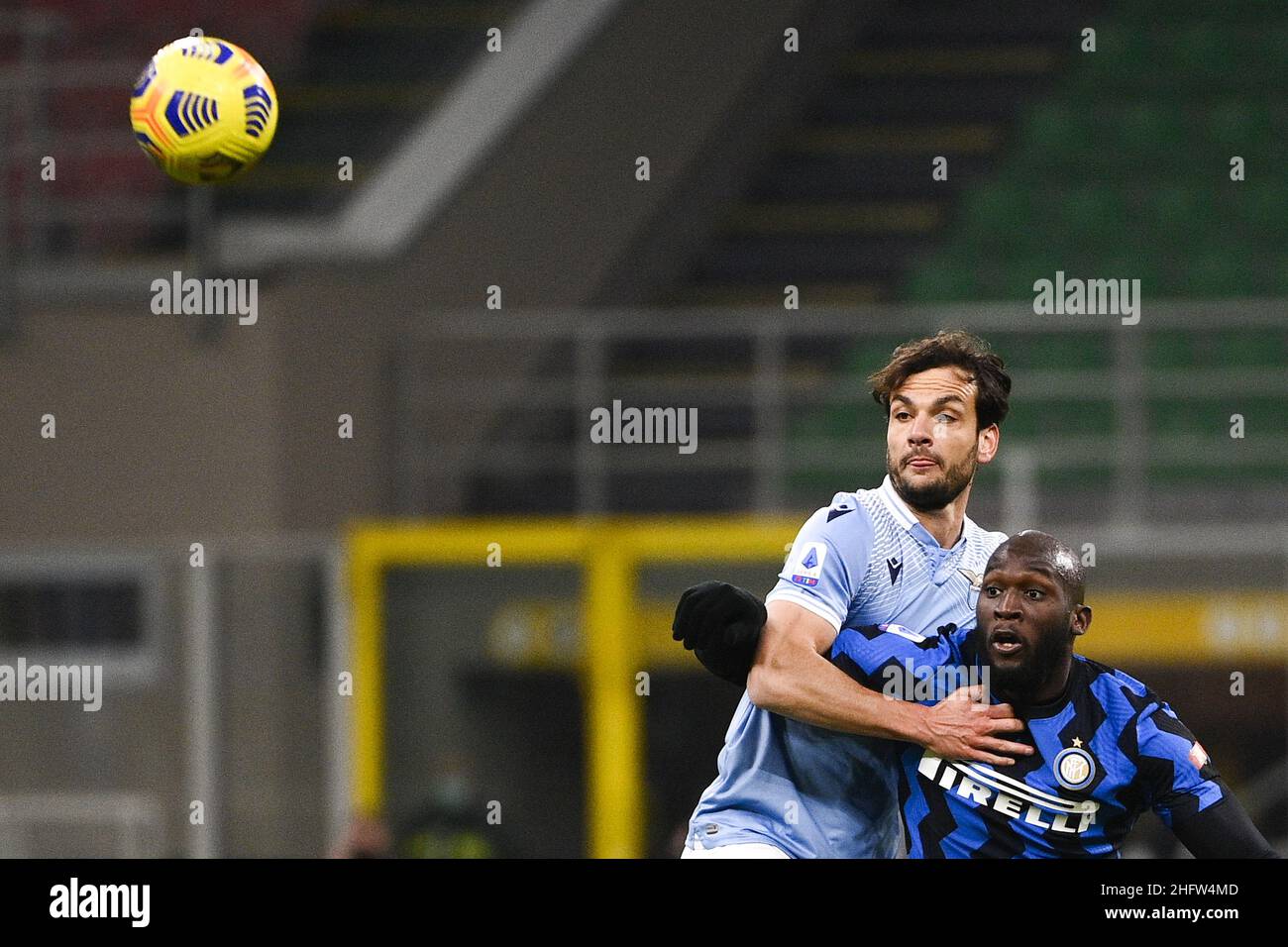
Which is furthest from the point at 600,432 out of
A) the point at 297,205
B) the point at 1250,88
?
the point at 1250,88

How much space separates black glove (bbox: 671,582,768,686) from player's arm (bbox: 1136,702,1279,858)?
1.76 ft

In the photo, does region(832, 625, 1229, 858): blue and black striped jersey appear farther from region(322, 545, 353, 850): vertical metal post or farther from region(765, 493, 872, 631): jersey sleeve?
region(322, 545, 353, 850): vertical metal post

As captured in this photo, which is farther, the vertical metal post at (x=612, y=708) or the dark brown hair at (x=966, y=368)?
the vertical metal post at (x=612, y=708)

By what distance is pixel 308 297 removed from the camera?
821 centimetres

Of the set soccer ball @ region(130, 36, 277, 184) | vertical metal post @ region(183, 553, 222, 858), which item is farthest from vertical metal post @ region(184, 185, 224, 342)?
soccer ball @ region(130, 36, 277, 184)

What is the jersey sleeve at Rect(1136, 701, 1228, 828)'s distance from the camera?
265 cm

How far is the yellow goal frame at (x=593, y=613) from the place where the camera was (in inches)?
299

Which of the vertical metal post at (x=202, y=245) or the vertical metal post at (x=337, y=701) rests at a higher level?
the vertical metal post at (x=202, y=245)

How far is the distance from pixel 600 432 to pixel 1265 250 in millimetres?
3454

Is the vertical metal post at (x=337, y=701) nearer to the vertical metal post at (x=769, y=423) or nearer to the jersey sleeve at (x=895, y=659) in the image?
the vertical metal post at (x=769, y=423)

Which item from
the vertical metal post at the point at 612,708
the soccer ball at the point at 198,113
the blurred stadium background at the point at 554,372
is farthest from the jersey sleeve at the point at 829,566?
the vertical metal post at the point at 612,708

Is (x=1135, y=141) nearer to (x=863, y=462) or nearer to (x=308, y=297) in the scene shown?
(x=863, y=462)

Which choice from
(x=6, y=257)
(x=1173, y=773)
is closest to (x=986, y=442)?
(x=1173, y=773)

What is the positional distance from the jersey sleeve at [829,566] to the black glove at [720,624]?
74 mm
